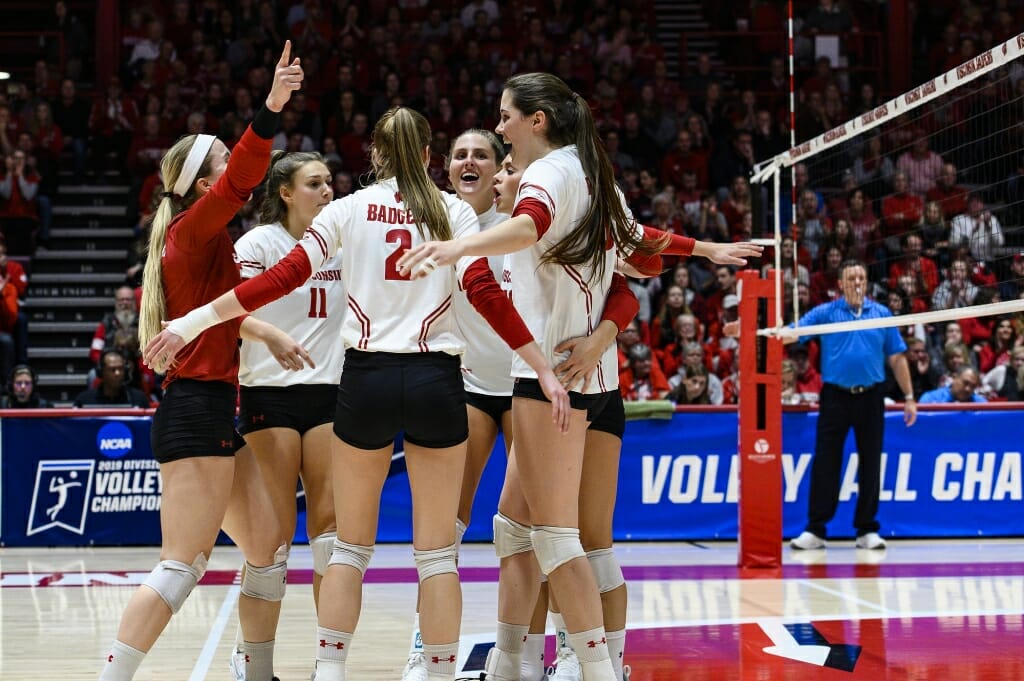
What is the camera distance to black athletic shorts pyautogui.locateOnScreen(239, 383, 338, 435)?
15.1 ft

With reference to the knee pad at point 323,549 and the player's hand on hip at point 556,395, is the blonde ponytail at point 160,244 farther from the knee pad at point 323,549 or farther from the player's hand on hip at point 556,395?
the player's hand on hip at point 556,395

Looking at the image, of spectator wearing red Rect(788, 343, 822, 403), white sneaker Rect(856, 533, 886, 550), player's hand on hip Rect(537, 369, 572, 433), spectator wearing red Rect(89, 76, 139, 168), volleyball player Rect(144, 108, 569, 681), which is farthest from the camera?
spectator wearing red Rect(89, 76, 139, 168)

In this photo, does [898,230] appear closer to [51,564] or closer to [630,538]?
[630,538]

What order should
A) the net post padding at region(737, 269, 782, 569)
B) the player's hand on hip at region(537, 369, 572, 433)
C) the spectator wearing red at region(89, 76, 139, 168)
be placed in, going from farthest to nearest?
1. the spectator wearing red at region(89, 76, 139, 168)
2. the net post padding at region(737, 269, 782, 569)
3. the player's hand on hip at region(537, 369, 572, 433)

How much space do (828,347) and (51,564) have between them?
5499 mm

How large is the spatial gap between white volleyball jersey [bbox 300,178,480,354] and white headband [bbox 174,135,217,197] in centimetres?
54

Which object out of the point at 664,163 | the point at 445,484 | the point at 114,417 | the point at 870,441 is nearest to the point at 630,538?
the point at 870,441

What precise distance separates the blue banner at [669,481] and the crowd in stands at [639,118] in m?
1.64

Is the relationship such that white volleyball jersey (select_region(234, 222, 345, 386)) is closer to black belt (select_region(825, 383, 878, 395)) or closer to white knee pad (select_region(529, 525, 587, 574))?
white knee pad (select_region(529, 525, 587, 574))

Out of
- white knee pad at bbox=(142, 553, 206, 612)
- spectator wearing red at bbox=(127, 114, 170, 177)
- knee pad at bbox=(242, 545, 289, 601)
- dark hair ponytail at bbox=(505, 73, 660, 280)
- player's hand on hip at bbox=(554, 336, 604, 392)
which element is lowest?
knee pad at bbox=(242, 545, 289, 601)

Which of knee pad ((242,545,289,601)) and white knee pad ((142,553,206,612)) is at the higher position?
white knee pad ((142,553,206,612))

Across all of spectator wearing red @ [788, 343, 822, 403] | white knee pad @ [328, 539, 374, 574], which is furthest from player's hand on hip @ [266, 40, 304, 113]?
spectator wearing red @ [788, 343, 822, 403]

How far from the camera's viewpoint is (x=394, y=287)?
3.83 m

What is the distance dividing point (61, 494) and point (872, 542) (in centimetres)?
578
